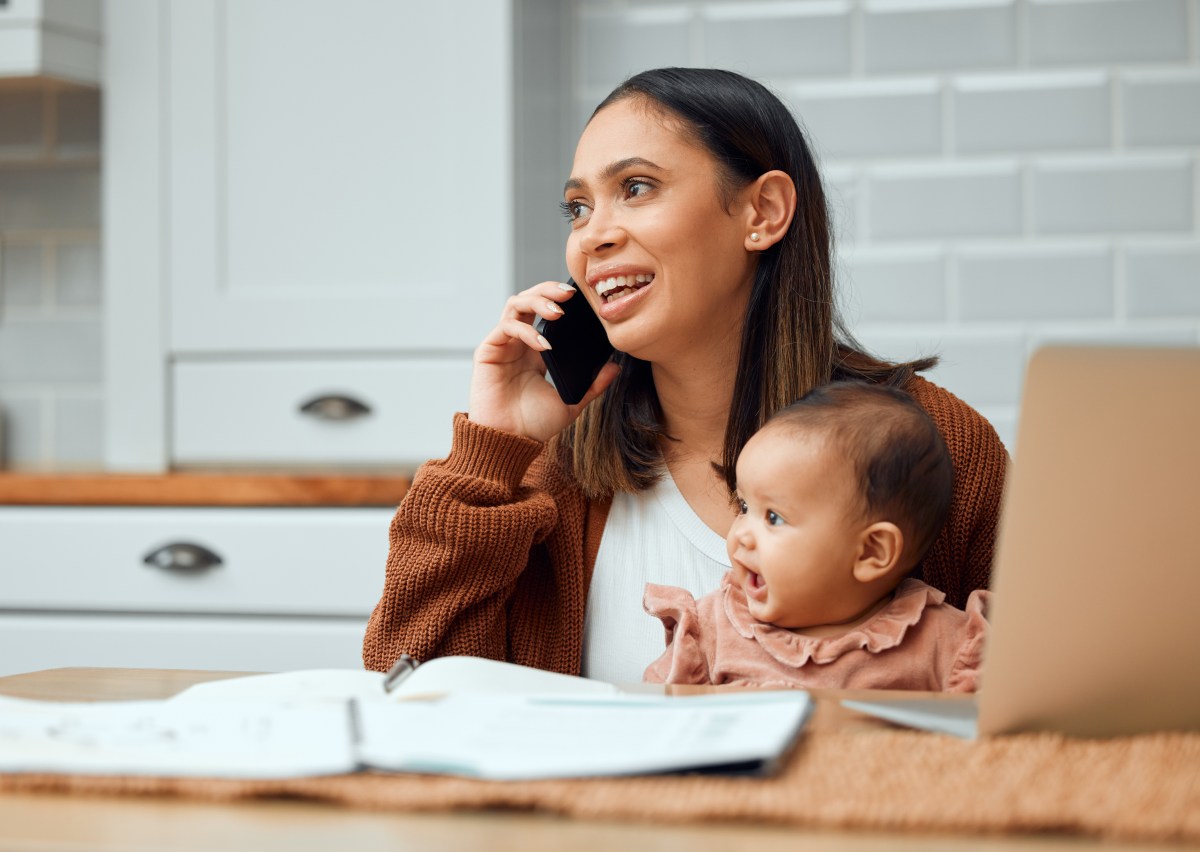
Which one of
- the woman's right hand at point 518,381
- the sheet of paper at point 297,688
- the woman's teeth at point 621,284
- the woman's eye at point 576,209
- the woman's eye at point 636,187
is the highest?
the woman's eye at point 636,187

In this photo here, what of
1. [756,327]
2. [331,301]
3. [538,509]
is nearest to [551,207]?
[331,301]

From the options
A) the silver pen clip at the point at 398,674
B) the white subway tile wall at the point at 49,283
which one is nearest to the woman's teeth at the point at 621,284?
the silver pen clip at the point at 398,674

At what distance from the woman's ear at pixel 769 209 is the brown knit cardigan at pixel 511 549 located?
228 millimetres

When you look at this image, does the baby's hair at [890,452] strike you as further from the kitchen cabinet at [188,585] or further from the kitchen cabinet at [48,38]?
the kitchen cabinet at [48,38]

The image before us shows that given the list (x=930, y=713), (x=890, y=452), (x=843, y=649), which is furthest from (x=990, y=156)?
(x=930, y=713)

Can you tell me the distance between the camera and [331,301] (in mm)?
2104

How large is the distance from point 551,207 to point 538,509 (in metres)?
1.03

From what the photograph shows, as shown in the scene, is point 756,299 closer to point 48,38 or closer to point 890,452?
point 890,452

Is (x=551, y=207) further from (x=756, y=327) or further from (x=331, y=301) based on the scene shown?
(x=756, y=327)

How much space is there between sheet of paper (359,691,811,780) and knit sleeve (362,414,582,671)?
0.54 m

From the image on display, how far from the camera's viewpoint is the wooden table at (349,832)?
508 millimetres

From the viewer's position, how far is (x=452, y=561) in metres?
1.26

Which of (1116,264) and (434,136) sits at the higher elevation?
(434,136)

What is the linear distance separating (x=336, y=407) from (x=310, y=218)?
1.02ft
